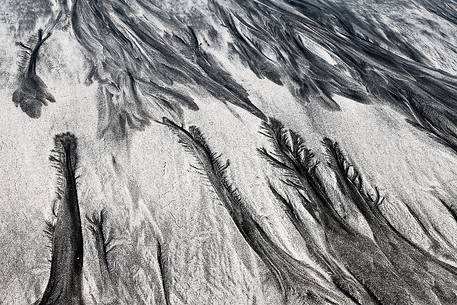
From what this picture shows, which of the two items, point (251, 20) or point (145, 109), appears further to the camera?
point (251, 20)

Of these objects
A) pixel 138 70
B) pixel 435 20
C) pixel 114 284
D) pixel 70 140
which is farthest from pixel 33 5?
pixel 435 20

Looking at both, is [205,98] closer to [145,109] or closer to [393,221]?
[145,109]

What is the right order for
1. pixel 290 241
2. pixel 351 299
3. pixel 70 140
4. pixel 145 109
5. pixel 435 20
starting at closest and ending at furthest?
pixel 351 299 → pixel 290 241 → pixel 70 140 → pixel 145 109 → pixel 435 20

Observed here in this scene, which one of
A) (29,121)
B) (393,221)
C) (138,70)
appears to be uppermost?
(393,221)

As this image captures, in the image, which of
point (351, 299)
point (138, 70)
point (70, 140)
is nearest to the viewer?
point (351, 299)

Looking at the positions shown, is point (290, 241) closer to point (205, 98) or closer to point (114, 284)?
point (114, 284)

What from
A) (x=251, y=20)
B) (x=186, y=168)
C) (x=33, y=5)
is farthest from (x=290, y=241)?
(x=33, y=5)

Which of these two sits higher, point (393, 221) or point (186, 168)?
point (393, 221)
